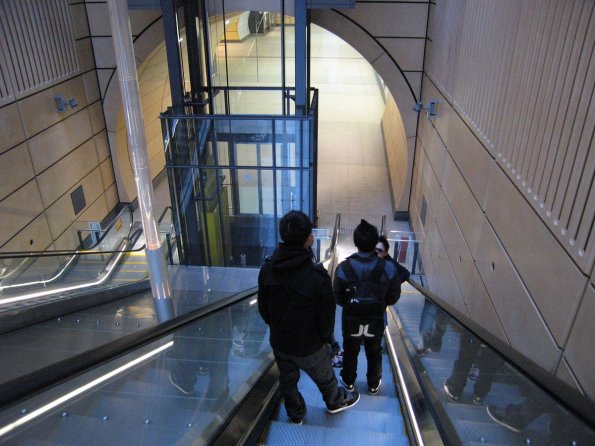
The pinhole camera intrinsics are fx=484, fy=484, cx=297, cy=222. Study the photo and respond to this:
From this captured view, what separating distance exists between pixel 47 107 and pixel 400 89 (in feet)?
22.2

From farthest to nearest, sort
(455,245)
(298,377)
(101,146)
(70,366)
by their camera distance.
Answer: (101,146) → (455,245) → (298,377) → (70,366)

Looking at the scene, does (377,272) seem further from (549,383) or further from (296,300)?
(549,383)

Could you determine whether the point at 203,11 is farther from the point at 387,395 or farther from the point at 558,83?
the point at 387,395

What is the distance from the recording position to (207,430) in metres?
2.43

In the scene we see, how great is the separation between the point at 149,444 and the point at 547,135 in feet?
11.2

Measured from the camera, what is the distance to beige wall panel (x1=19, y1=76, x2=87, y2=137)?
8141mm

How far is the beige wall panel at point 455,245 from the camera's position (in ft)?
18.5

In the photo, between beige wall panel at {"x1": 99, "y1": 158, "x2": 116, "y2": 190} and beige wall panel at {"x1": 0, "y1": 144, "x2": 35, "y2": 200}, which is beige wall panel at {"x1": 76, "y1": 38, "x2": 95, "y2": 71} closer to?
beige wall panel at {"x1": 99, "y1": 158, "x2": 116, "y2": 190}

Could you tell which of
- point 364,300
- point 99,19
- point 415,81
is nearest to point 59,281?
point 364,300

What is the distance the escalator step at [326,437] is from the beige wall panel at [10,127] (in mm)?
6831

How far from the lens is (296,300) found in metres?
2.51

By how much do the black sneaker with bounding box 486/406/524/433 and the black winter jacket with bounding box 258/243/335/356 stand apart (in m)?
0.86

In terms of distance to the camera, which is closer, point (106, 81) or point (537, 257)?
point (537, 257)

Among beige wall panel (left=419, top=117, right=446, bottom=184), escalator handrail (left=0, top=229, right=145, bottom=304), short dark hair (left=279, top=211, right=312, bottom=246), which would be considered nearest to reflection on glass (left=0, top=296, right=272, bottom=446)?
short dark hair (left=279, top=211, right=312, bottom=246)
